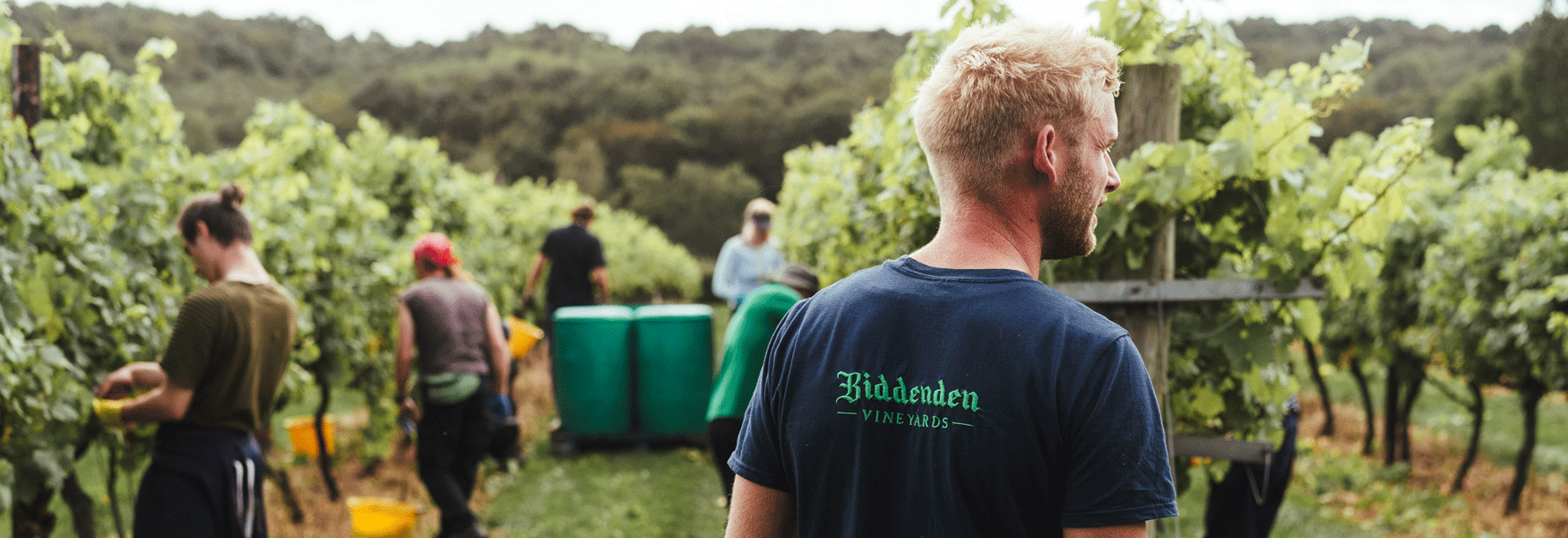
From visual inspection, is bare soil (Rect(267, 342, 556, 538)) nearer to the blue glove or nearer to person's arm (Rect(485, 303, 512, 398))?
the blue glove

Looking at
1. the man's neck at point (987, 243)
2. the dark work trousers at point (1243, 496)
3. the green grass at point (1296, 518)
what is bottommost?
the green grass at point (1296, 518)

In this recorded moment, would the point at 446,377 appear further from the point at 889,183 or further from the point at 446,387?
the point at 889,183

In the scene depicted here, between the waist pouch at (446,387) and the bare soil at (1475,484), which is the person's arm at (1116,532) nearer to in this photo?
the waist pouch at (446,387)

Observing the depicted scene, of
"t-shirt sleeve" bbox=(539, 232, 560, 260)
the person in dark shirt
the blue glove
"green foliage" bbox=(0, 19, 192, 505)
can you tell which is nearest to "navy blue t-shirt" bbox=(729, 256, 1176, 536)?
"green foliage" bbox=(0, 19, 192, 505)

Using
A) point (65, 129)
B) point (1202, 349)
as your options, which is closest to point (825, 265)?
point (1202, 349)

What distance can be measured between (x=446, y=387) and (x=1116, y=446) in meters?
4.24

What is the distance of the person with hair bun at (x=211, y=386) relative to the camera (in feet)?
9.82

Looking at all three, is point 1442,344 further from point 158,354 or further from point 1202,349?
point 158,354

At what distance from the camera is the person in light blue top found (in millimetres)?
7520

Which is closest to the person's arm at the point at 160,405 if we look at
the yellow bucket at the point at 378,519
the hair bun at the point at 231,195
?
the hair bun at the point at 231,195

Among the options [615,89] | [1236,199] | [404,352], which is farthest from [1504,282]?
[615,89]

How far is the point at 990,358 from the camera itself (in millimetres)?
1187

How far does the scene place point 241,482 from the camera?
3.23 m

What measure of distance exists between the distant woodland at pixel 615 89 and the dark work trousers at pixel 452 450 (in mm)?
35911
